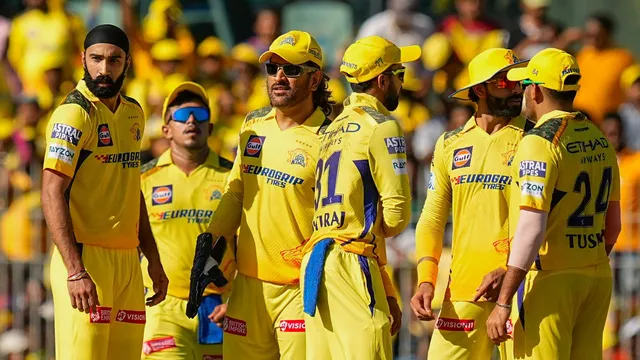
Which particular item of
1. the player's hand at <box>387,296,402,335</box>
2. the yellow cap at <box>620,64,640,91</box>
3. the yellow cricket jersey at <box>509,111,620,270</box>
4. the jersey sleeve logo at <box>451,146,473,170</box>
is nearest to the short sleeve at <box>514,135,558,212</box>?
the yellow cricket jersey at <box>509,111,620,270</box>

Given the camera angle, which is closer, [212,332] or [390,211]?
[390,211]

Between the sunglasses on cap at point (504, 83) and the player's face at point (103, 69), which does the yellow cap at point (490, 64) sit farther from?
the player's face at point (103, 69)

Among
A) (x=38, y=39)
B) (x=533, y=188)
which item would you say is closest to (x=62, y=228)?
(x=533, y=188)

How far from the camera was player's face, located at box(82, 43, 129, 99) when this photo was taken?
26.9 ft

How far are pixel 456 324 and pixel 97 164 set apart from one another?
2476 millimetres

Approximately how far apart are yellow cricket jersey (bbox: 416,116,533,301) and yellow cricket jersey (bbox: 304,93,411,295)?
0.71 meters

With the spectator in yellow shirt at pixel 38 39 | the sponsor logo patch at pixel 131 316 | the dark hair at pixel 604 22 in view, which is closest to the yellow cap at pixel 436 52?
the dark hair at pixel 604 22

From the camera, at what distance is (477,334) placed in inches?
328

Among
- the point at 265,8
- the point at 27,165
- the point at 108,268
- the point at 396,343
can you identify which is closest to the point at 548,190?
the point at 108,268

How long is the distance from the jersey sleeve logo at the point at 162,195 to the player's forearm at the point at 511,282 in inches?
134

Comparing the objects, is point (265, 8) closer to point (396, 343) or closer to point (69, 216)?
→ point (396, 343)

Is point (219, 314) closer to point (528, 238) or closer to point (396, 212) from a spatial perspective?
point (396, 212)

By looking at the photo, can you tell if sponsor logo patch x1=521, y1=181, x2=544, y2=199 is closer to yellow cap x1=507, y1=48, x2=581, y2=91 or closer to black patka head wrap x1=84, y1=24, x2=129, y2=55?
yellow cap x1=507, y1=48, x2=581, y2=91

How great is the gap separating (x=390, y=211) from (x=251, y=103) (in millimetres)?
7333
